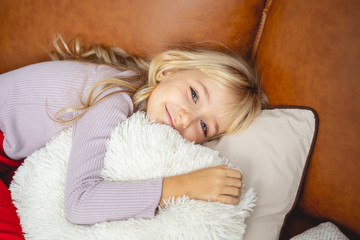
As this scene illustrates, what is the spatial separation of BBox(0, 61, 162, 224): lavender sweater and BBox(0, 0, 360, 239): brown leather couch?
153mm

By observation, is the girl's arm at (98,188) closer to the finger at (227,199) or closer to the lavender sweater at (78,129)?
the lavender sweater at (78,129)

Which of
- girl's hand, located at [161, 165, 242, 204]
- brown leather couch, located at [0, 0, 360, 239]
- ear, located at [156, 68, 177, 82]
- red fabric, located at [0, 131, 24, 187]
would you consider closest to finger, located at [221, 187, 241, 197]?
girl's hand, located at [161, 165, 242, 204]

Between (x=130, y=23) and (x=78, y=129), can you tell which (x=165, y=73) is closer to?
(x=130, y=23)

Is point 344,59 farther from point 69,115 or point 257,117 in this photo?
point 69,115

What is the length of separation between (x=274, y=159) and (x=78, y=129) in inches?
23.8

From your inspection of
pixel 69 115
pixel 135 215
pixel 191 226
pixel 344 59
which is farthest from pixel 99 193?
pixel 344 59

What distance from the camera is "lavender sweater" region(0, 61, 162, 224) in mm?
694

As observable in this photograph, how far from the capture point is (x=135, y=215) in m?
0.69

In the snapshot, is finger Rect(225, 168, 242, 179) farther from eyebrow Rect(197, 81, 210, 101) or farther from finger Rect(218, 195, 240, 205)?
eyebrow Rect(197, 81, 210, 101)

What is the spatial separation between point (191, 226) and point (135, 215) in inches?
5.9

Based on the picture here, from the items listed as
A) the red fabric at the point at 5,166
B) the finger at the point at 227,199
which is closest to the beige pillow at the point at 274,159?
the finger at the point at 227,199

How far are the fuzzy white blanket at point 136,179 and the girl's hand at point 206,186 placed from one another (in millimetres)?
17

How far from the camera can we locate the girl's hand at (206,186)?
67 cm

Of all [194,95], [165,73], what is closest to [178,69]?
[165,73]
